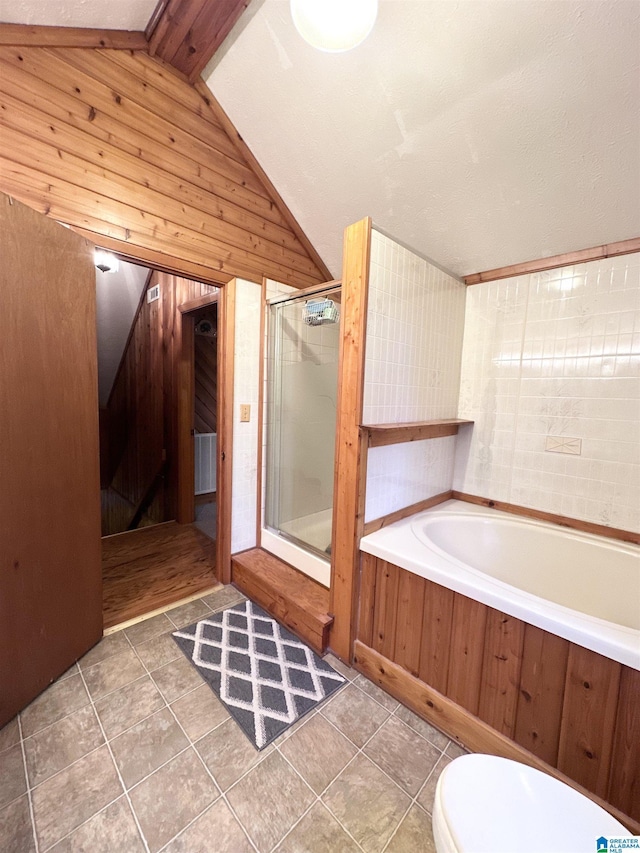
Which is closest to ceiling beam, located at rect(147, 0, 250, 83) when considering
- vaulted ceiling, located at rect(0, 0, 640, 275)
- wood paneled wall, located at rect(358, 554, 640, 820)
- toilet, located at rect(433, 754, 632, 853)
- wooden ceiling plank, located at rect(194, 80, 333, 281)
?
vaulted ceiling, located at rect(0, 0, 640, 275)

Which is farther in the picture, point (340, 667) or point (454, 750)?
point (340, 667)

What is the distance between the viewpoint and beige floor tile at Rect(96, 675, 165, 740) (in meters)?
1.27

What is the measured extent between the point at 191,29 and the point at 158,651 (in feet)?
9.93

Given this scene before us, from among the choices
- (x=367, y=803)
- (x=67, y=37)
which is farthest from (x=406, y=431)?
(x=67, y=37)

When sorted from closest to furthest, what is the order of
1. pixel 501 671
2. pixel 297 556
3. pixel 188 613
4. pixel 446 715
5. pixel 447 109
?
pixel 501 671, pixel 446 715, pixel 447 109, pixel 188 613, pixel 297 556

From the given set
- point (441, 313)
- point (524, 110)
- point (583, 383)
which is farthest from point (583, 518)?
point (524, 110)

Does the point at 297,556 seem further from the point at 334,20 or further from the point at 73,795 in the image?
the point at 334,20

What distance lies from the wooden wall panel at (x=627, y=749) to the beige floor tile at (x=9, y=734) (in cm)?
200

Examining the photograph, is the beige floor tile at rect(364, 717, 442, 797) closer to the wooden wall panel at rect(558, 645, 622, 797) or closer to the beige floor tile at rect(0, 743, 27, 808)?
the wooden wall panel at rect(558, 645, 622, 797)

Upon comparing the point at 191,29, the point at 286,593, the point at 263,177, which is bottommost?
the point at 286,593

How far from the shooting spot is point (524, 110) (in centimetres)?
128

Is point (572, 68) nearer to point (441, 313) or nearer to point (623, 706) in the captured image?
point (441, 313)

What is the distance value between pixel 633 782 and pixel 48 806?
1749 mm

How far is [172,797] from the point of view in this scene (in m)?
1.04
